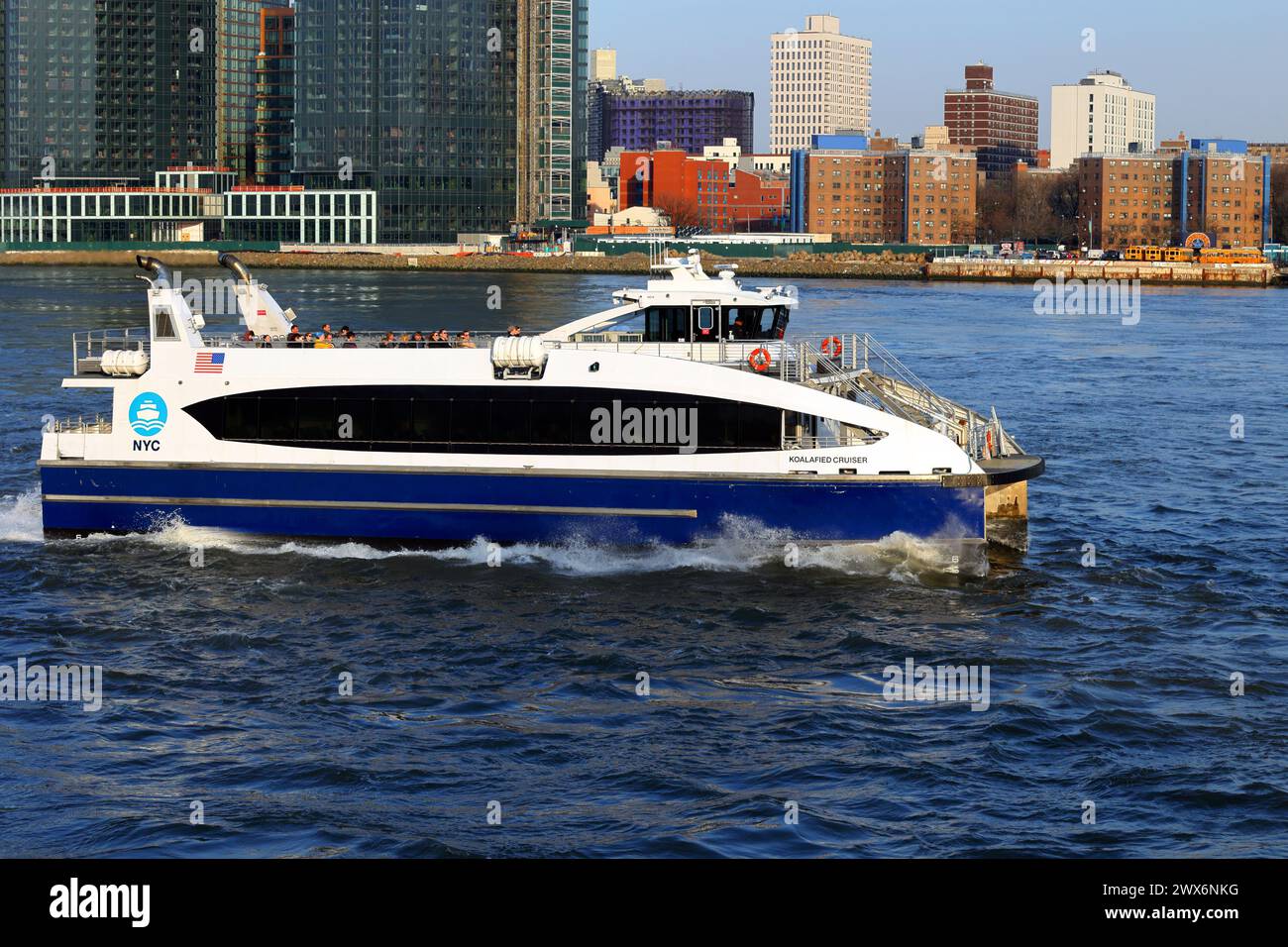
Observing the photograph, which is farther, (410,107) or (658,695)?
(410,107)

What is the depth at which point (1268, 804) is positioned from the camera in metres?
16.7

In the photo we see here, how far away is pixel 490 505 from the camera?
87.8ft

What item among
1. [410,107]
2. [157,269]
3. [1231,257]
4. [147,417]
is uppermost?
[410,107]

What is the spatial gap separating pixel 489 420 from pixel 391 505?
85.4 inches

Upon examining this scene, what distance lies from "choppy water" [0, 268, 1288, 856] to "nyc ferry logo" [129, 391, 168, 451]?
1589 millimetres

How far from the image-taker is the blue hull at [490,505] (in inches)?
1009

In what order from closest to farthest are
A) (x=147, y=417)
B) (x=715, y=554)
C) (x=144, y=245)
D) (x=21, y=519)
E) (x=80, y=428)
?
(x=715, y=554) < (x=147, y=417) < (x=80, y=428) < (x=21, y=519) < (x=144, y=245)

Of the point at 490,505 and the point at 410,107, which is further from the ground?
the point at 410,107

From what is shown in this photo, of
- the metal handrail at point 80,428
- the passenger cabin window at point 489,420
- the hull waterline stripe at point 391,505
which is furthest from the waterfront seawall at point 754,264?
the metal handrail at point 80,428

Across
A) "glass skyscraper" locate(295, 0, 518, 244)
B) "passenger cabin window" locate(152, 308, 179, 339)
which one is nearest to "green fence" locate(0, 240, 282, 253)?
"glass skyscraper" locate(295, 0, 518, 244)

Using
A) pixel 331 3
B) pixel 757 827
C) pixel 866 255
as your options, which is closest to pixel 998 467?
pixel 757 827

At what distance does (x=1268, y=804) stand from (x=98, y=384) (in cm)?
1972

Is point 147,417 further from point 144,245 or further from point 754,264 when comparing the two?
point 144,245

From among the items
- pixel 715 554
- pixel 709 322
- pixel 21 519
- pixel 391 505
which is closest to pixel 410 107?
pixel 21 519
